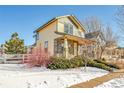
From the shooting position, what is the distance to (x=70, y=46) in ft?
45.7

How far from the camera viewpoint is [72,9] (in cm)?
947

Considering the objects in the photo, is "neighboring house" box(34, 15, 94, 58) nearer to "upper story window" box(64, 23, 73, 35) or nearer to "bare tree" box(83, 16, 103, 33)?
"upper story window" box(64, 23, 73, 35)

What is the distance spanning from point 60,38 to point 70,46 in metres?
1.08

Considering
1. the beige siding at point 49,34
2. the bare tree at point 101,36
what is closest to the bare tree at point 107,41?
the bare tree at point 101,36

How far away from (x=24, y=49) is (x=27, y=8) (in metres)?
2.95

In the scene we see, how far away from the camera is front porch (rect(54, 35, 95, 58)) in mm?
13055

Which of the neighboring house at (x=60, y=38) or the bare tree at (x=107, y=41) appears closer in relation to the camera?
the neighboring house at (x=60, y=38)

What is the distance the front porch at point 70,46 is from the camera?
13055 mm

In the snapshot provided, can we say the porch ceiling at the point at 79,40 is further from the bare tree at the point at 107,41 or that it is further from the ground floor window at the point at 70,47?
the bare tree at the point at 107,41

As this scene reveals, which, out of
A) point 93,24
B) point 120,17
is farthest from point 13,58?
point 120,17
